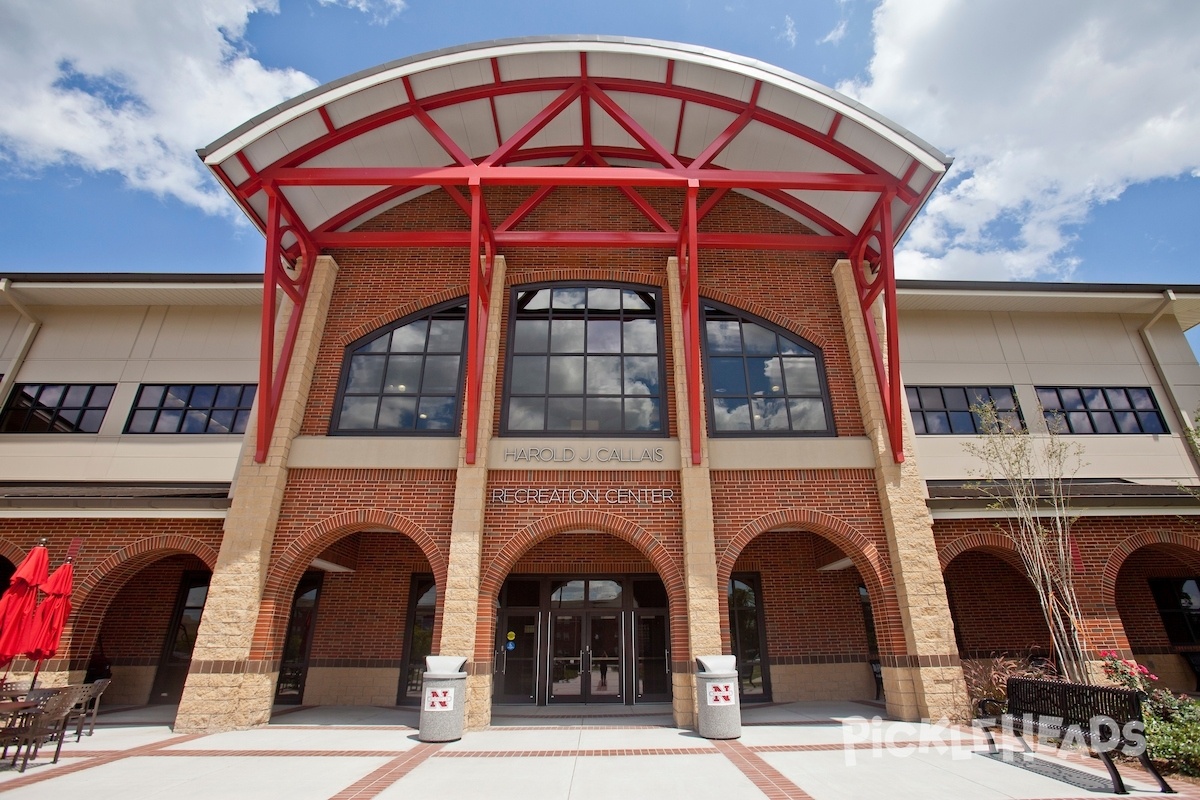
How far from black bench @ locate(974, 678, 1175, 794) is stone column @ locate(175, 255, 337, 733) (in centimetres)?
1100

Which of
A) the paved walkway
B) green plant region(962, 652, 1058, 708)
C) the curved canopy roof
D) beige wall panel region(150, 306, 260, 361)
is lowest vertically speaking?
the paved walkway

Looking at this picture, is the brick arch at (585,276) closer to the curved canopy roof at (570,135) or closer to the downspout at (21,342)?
the curved canopy roof at (570,135)

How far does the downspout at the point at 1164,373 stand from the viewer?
14.6 metres

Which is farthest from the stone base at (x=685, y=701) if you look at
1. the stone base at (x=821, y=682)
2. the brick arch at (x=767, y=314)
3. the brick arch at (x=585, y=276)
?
the brick arch at (x=585, y=276)

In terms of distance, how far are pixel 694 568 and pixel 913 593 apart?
3.81 meters

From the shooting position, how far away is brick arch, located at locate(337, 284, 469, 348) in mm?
12805

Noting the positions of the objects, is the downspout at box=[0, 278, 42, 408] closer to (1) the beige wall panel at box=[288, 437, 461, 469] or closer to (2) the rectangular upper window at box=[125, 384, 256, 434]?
(2) the rectangular upper window at box=[125, 384, 256, 434]

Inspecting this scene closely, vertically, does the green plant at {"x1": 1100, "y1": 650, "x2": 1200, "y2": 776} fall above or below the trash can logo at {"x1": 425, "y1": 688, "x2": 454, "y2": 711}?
below

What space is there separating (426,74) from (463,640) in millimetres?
10453

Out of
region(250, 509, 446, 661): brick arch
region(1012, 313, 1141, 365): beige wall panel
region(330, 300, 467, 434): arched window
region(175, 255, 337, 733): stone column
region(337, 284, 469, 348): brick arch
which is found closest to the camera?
region(175, 255, 337, 733): stone column

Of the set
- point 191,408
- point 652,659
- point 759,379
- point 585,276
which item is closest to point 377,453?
point 585,276

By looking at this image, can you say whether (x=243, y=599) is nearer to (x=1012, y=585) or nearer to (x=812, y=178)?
(x=812, y=178)

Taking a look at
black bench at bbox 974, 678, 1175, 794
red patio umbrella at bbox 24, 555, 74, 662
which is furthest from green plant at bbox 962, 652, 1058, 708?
red patio umbrella at bbox 24, 555, 74, 662

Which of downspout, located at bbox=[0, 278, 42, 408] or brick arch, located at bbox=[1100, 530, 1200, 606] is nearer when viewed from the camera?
brick arch, located at bbox=[1100, 530, 1200, 606]
